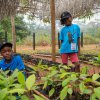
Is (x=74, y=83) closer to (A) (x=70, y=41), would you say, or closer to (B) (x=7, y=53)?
(B) (x=7, y=53)

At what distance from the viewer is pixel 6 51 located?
365 cm

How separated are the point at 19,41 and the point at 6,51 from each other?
2264cm

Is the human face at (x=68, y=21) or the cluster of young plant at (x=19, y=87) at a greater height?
the human face at (x=68, y=21)

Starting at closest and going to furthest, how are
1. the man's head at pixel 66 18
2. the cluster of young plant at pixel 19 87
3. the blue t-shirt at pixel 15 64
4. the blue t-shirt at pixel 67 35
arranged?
1. the cluster of young plant at pixel 19 87
2. the blue t-shirt at pixel 15 64
3. the man's head at pixel 66 18
4. the blue t-shirt at pixel 67 35

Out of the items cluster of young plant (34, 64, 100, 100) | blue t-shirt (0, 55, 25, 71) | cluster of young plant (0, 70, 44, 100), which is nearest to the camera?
cluster of young plant (0, 70, 44, 100)

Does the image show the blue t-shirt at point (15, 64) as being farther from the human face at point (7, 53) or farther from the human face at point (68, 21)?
the human face at point (68, 21)

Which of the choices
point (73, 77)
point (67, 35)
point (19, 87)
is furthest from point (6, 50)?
point (67, 35)


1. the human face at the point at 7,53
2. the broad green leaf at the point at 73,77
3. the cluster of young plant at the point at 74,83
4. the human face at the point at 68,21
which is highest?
the human face at the point at 68,21

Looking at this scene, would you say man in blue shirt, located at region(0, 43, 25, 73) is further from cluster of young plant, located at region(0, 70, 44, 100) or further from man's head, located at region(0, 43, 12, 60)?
cluster of young plant, located at region(0, 70, 44, 100)

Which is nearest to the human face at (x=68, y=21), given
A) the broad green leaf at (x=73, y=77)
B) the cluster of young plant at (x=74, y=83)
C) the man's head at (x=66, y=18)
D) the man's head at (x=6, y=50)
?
the man's head at (x=66, y=18)

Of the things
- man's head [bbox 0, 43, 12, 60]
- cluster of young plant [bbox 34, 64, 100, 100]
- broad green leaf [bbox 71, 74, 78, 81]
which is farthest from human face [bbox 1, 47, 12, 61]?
broad green leaf [bbox 71, 74, 78, 81]

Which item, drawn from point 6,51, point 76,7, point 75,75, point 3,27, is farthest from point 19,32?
point 75,75

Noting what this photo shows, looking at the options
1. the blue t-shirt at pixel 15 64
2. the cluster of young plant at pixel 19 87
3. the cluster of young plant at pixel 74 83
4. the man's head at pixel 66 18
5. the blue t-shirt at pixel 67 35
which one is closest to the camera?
the cluster of young plant at pixel 19 87

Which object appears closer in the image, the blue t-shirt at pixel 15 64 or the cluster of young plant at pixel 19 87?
the cluster of young plant at pixel 19 87
